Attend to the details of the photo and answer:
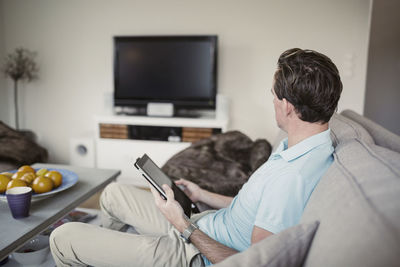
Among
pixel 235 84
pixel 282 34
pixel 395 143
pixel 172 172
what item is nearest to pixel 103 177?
pixel 172 172

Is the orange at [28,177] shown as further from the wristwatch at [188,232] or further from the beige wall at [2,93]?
the beige wall at [2,93]

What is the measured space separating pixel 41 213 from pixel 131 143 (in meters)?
1.99

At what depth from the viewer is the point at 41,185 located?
1.54 m

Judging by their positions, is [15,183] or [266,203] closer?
[266,203]

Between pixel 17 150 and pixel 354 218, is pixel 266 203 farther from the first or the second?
pixel 17 150

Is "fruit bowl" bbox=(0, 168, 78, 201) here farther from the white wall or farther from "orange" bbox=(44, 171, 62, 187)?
the white wall

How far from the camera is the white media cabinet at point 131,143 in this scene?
132 inches

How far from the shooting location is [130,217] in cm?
148

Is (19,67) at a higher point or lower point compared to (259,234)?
higher

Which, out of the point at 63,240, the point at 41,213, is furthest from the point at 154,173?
the point at 41,213

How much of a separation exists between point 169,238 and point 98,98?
3.10 metres

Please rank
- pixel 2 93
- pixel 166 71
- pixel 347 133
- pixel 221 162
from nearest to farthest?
pixel 347 133
pixel 221 162
pixel 166 71
pixel 2 93

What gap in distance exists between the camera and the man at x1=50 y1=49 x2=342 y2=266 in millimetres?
939

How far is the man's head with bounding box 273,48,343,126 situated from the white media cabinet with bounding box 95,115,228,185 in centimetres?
229
